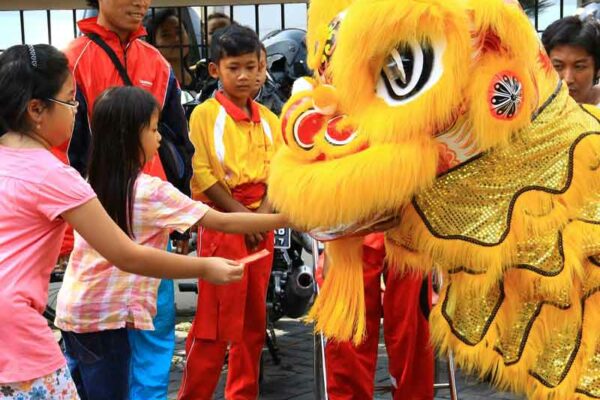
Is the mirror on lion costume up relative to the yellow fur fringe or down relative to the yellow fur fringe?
up

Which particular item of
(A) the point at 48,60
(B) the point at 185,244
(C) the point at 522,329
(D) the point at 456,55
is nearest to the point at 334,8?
(D) the point at 456,55

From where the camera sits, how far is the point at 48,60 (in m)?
2.68

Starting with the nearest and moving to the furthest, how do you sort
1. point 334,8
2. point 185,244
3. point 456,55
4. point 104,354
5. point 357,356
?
1. point 456,55
2. point 334,8
3. point 104,354
4. point 357,356
5. point 185,244

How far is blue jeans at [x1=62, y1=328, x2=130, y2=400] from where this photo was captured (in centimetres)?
338

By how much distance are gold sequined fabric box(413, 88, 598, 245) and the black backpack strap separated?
191cm

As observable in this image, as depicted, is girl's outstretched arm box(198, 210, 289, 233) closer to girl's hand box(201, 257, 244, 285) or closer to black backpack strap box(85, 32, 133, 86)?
girl's hand box(201, 257, 244, 285)

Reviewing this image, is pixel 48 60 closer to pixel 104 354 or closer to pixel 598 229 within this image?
pixel 104 354

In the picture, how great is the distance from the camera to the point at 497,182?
2.42 metres

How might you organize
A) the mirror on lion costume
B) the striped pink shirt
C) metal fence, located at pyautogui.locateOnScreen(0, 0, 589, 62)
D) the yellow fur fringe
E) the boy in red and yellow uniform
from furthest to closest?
metal fence, located at pyautogui.locateOnScreen(0, 0, 589, 62) < the boy in red and yellow uniform < the striped pink shirt < the yellow fur fringe < the mirror on lion costume

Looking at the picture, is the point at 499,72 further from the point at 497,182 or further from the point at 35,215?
the point at 35,215

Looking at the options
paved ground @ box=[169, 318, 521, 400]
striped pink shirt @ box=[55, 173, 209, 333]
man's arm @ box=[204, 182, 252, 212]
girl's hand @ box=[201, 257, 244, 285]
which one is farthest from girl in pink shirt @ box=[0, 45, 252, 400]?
paved ground @ box=[169, 318, 521, 400]

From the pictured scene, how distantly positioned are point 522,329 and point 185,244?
236 cm

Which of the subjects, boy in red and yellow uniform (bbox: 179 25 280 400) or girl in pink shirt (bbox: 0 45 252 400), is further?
boy in red and yellow uniform (bbox: 179 25 280 400)

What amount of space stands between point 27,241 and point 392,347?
1.94 metres
